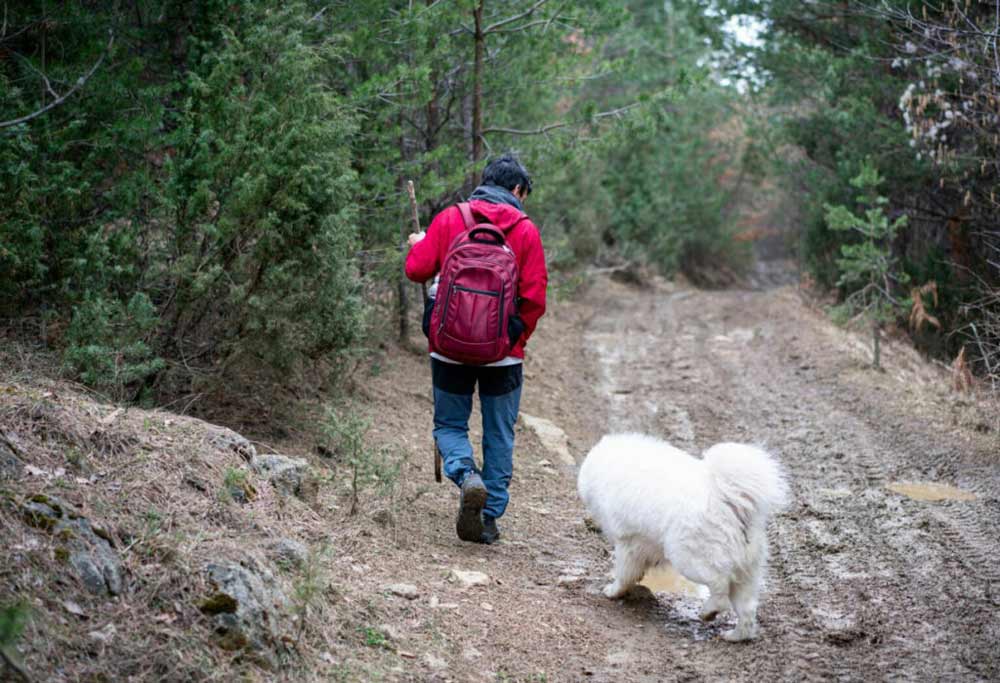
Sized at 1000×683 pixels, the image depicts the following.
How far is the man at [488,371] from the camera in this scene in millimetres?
5504

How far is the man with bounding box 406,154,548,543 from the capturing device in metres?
5.50

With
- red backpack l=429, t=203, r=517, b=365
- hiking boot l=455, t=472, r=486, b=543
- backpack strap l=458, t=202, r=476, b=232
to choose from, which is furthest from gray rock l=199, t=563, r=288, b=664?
backpack strap l=458, t=202, r=476, b=232

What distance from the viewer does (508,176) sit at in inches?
229

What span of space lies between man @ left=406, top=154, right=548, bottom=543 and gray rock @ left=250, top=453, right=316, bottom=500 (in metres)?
0.85

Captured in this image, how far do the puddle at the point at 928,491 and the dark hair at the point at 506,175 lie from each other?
3.89 metres

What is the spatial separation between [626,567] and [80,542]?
2801mm

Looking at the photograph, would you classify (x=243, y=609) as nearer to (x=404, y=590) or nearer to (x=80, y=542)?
(x=80, y=542)

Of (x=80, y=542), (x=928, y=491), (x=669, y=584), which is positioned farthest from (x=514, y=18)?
(x=80, y=542)

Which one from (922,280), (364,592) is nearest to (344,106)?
(364,592)

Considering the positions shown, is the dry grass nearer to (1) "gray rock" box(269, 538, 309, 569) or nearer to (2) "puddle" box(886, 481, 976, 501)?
(1) "gray rock" box(269, 538, 309, 569)

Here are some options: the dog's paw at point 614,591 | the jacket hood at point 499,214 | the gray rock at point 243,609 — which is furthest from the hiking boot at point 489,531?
the gray rock at point 243,609

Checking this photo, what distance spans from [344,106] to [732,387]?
6286 mm

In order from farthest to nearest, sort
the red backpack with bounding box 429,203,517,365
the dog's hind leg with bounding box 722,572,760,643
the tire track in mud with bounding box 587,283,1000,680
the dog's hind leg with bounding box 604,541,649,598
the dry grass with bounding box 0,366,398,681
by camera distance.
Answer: the red backpack with bounding box 429,203,517,365 → the dog's hind leg with bounding box 604,541,649,598 → the dog's hind leg with bounding box 722,572,760,643 → the tire track in mud with bounding box 587,283,1000,680 → the dry grass with bounding box 0,366,398,681

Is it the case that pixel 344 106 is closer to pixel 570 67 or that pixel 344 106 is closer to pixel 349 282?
pixel 349 282
